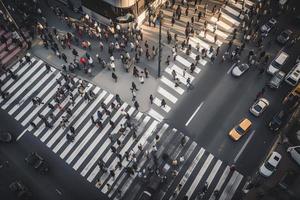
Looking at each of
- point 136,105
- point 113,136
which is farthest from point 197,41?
point 113,136

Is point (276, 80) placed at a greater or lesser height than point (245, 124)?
greater

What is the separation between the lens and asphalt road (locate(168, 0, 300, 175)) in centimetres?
2912

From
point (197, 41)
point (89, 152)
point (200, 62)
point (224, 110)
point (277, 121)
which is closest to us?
point (89, 152)

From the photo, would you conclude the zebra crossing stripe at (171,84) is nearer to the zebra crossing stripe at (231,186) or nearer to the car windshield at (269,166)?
the zebra crossing stripe at (231,186)

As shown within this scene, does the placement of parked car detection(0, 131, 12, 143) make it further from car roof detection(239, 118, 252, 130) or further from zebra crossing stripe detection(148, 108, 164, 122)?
car roof detection(239, 118, 252, 130)

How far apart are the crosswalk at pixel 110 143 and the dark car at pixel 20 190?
12.3 ft

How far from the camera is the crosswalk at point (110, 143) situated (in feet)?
90.6

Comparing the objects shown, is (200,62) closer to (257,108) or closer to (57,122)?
(257,108)

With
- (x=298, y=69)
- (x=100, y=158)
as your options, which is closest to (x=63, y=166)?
(x=100, y=158)

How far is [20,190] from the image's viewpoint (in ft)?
87.9

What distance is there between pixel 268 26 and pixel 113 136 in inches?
768

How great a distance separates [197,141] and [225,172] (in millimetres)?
3489

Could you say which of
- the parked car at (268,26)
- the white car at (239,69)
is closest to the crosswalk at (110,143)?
the white car at (239,69)

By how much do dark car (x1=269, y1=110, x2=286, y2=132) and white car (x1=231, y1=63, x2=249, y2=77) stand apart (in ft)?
17.9
